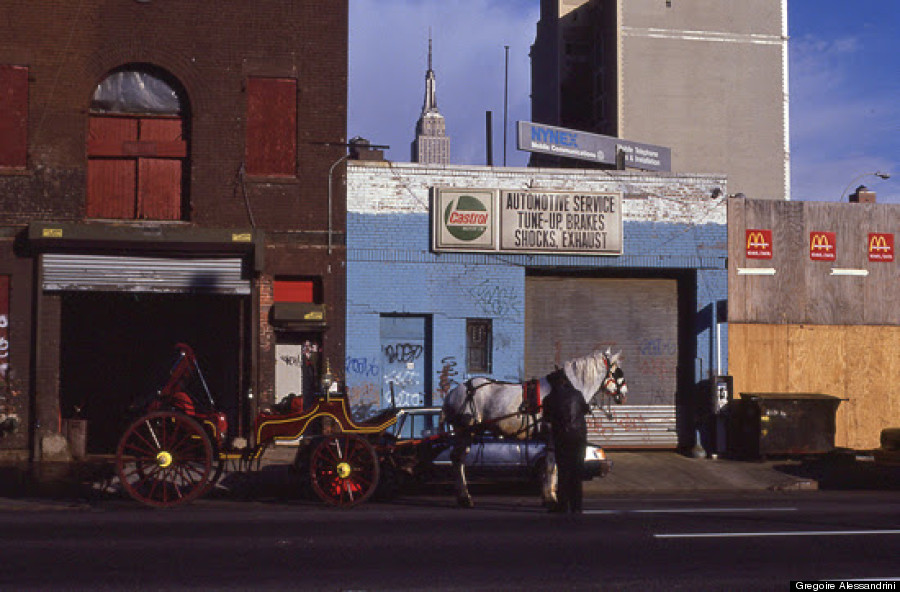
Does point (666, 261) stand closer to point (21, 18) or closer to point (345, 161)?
point (345, 161)

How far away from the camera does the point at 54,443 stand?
65.9ft

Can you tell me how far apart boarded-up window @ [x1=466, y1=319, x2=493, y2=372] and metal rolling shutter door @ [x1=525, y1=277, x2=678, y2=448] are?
0.93 m

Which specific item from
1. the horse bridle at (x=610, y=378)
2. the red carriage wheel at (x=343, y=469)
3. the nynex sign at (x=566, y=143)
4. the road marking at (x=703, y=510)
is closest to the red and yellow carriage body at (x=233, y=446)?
the red carriage wheel at (x=343, y=469)

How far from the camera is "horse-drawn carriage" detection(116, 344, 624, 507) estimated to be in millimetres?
13500

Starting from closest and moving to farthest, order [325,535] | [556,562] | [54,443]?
[556,562] → [325,535] → [54,443]

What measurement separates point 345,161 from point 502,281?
4.09 m

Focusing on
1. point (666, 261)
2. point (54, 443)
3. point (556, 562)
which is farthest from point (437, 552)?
point (666, 261)

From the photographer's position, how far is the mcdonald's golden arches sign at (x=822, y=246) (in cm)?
2308

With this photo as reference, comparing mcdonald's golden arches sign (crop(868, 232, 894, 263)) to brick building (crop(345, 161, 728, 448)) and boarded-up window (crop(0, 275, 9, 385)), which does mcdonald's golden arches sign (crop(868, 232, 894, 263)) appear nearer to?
brick building (crop(345, 161, 728, 448))

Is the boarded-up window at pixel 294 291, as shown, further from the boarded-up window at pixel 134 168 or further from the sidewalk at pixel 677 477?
the sidewalk at pixel 677 477

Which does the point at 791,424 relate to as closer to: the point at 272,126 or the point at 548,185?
the point at 548,185

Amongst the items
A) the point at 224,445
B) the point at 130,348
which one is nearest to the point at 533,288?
the point at 130,348

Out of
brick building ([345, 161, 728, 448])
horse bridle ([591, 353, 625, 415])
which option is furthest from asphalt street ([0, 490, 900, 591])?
brick building ([345, 161, 728, 448])

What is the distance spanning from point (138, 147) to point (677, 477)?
12.3 meters
